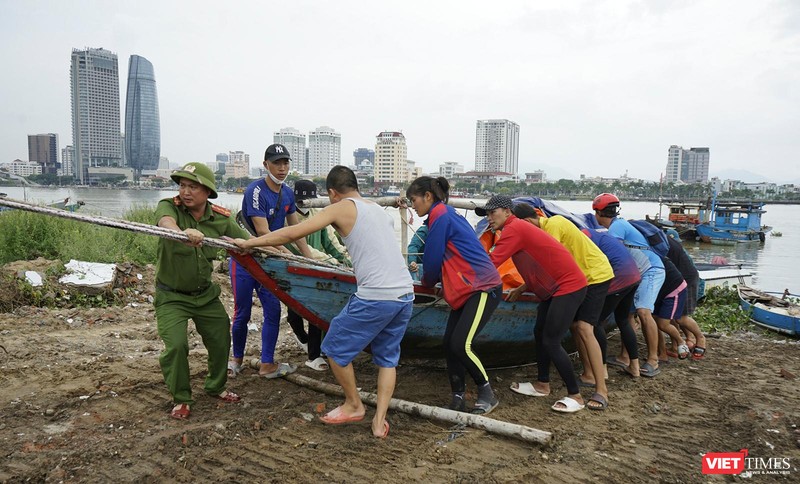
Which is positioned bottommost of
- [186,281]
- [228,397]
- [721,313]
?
[721,313]

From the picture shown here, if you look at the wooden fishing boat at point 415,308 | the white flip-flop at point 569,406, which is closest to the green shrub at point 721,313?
the wooden fishing boat at point 415,308

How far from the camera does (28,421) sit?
11.9 ft

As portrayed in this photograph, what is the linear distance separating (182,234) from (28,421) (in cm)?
168

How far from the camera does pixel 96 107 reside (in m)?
123

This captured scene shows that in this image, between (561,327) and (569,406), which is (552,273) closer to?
(561,327)

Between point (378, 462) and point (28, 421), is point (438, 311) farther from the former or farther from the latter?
point (28, 421)

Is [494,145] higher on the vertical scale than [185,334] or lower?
higher

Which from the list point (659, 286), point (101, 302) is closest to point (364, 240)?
point (659, 286)

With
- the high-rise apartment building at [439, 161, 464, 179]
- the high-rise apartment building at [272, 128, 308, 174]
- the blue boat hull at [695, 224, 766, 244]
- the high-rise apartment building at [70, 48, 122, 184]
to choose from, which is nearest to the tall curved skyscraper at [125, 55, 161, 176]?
the high-rise apartment building at [70, 48, 122, 184]

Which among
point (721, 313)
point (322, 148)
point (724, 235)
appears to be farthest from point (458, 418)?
point (322, 148)

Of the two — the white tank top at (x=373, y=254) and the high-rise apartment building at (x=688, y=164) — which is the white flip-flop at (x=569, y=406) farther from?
the high-rise apartment building at (x=688, y=164)

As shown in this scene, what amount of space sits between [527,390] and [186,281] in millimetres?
2918

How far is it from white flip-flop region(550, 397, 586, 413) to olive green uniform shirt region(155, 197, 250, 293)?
2814mm

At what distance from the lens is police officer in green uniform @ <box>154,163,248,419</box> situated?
142 inches
